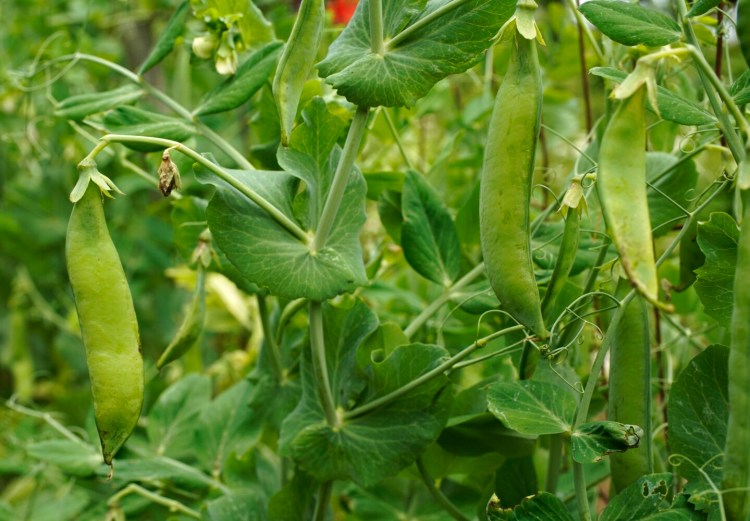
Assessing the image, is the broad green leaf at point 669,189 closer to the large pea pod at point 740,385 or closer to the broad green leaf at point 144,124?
the large pea pod at point 740,385

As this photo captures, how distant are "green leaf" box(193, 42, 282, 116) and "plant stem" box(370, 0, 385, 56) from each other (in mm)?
157

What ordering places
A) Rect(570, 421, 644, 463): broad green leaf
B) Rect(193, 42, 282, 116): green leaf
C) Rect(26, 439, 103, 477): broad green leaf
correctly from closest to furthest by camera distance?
Rect(570, 421, 644, 463): broad green leaf < Rect(193, 42, 282, 116): green leaf < Rect(26, 439, 103, 477): broad green leaf

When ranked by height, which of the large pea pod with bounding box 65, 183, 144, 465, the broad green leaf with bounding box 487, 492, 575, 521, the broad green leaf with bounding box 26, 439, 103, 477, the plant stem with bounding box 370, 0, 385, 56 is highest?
the plant stem with bounding box 370, 0, 385, 56

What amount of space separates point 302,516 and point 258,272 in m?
0.27

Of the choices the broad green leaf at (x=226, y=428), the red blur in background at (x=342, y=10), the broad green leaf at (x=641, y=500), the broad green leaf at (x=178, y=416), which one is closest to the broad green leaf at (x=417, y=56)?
the broad green leaf at (x=641, y=500)

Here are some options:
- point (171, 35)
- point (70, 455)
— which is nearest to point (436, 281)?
point (171, 35)

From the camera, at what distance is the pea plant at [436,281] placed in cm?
53

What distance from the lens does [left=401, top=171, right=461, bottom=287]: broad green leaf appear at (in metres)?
0.81

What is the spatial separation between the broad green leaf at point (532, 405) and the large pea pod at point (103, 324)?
0.84 ft

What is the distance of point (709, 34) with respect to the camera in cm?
82

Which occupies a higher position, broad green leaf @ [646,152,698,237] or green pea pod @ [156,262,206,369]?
broad green leaf @ [646,152,698,237]

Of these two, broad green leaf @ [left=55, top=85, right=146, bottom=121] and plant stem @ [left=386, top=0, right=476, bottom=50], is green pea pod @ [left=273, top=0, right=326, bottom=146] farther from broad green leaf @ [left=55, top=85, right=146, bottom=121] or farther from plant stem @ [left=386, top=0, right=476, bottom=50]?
broad green leaf @ [left=55, top=85, right=146, bottom=121]

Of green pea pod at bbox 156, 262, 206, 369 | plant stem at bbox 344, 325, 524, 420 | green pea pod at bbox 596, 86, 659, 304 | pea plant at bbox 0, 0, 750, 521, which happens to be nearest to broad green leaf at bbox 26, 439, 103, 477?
pea plant at bbox 0, 0, 750, 521

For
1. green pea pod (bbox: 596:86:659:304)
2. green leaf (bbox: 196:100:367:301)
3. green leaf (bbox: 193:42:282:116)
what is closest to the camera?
green pea pod (bbox: 596:86:659:304)
